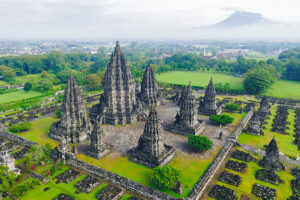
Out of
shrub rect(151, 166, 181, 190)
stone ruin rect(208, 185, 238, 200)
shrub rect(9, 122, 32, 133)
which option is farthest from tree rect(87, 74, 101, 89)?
stone ruin rect(208, 185, 238, 200)

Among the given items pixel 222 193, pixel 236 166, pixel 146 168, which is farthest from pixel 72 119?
pixel 236 166

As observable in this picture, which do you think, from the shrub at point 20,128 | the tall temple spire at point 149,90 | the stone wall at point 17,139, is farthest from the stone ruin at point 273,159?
the shrub at point 20,128

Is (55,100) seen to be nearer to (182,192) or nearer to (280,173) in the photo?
(182,192)

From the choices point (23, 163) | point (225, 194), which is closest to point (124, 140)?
point (23, 163)

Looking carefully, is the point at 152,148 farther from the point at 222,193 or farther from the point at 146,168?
the point at 222,193

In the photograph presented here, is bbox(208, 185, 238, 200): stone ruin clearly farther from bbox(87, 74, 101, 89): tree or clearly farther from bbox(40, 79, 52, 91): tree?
bbox(40, 79, 52, 91): tree

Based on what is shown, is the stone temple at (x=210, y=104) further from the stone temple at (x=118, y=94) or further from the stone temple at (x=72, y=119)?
the stone temple at (x=72, y=119)
